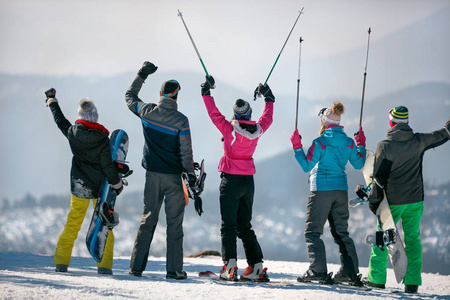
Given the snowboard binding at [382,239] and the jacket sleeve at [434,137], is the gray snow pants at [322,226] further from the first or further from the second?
the jacket sleeve at [434,137]

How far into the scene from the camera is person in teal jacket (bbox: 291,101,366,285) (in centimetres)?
595

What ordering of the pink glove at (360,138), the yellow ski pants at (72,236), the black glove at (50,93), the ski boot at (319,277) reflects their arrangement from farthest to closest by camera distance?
the black glove at (50,93) < the pink glove at (360,138) < the yellow ski pants at (72,236) < the ski boot at (319,277)

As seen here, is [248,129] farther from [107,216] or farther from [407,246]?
[407,246]

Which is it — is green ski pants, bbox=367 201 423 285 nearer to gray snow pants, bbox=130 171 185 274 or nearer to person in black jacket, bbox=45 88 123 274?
gray snow pants, bbox=130 171 185 274

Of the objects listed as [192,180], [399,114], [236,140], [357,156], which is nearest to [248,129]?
[236,140]

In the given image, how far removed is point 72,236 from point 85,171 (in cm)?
73

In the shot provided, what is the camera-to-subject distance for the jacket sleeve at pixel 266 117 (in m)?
6.29

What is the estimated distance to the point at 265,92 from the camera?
21.2ft

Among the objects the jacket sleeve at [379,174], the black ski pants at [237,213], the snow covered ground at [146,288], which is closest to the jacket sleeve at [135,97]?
the black ski pants at [237,213]

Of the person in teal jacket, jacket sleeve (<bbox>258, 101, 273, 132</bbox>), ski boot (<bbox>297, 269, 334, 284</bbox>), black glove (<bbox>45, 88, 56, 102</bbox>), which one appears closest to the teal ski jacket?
the person in teal jacket

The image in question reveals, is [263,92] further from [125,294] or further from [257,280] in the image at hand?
[125,294]

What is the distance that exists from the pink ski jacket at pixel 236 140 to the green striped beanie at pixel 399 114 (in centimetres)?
149

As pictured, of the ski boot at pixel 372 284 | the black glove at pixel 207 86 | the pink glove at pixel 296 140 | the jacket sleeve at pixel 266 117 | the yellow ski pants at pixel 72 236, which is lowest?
the ski boot at pixel 372 284

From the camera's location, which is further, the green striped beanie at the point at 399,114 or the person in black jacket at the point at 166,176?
the green striped beanie at the point at 399,114
